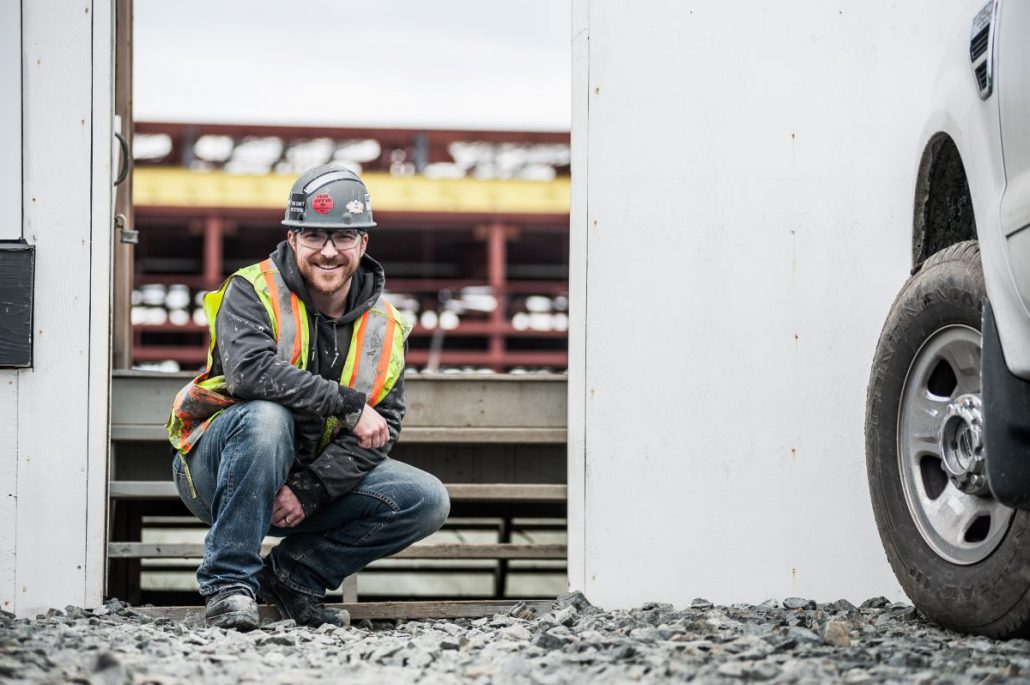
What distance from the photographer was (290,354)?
158 inches

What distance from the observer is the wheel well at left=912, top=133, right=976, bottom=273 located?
364cm

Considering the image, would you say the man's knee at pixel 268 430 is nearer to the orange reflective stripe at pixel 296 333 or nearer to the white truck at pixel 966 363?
the orange reflective stripe at pixel 296 333

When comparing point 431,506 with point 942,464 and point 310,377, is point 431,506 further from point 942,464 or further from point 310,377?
point 942,464

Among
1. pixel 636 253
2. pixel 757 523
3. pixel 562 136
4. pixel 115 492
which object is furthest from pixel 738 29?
pixel 562 136

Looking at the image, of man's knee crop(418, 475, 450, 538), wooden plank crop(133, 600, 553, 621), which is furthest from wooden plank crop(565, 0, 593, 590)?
man's knee crop(418, 475, 450, 538)

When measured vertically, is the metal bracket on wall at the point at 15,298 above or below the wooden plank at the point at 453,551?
above

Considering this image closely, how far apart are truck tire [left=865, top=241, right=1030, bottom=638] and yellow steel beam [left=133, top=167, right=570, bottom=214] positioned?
11311 mm

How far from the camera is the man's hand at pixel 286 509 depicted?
402 cm

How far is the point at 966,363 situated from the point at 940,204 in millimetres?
643

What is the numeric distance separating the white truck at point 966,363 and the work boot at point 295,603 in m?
1.81

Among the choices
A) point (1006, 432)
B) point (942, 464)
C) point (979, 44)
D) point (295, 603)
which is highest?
point (979, 44)

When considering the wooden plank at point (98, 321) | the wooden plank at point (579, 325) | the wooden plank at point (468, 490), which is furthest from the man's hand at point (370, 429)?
the wooden plank at point (98, 321)

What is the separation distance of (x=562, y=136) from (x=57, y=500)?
39.3ft

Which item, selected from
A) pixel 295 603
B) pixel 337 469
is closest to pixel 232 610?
pixel 295 603
